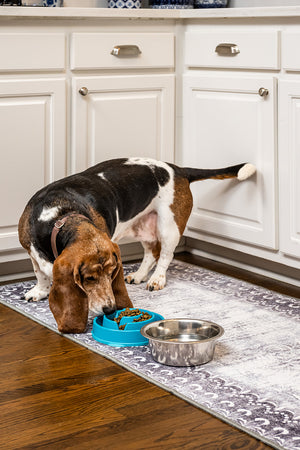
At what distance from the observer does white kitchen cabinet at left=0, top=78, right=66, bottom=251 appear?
3.17m

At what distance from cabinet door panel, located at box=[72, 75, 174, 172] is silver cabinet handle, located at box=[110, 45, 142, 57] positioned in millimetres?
104

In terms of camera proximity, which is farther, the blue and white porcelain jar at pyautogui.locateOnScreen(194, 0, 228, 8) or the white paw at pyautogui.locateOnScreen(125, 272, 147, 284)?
the blue and white porcelain jar at pyautogui.locateOnScreen(194, 0, 228, 8)

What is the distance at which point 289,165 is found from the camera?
3113mm

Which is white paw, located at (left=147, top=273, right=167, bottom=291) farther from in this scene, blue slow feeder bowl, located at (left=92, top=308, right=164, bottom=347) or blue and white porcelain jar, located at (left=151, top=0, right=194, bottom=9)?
blue and white porcelain jar, located at (left=151, top=0, right=194, bottom=9)

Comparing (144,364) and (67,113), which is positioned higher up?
(67,113)

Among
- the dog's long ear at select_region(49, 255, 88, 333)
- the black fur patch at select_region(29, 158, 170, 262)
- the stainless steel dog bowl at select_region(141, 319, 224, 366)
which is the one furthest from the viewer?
the black fur patch at select_region(29, 158, 170, 262)

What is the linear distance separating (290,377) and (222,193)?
138cm

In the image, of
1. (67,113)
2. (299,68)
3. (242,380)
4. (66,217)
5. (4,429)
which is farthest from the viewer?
(67,113)

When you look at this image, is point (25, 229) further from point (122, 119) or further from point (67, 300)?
point (122, 119)

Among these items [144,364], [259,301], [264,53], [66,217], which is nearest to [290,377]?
[144,364]

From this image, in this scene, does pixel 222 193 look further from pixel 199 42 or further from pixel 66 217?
pixel 66 217

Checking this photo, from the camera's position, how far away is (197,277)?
3422 mm

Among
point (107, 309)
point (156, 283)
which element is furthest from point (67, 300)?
point (156, 283)

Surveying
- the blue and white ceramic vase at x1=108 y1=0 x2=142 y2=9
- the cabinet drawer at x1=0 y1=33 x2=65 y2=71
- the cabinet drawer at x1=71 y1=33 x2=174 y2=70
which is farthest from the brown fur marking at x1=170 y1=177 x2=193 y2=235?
the blue and white ceramic vase at x1=108 y1=0 x2=142 y2=9
